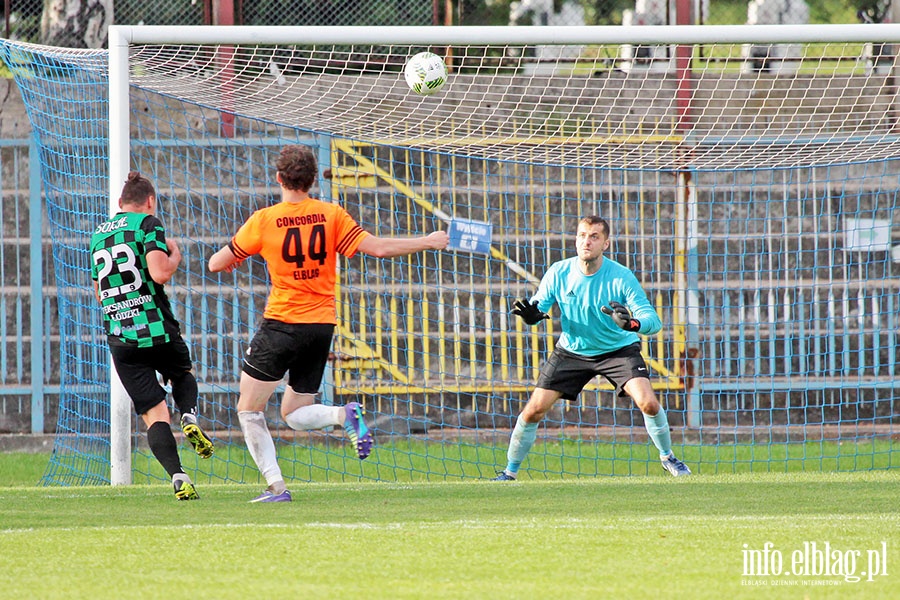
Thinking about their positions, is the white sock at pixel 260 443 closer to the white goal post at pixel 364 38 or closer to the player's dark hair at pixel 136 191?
the player's dark hair at pixel 136 191

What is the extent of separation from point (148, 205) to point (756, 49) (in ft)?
26.9

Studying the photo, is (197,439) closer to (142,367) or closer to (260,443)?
(260,443)

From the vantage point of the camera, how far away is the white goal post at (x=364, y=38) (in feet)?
23.4

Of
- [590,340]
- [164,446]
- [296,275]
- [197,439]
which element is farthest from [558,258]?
[197,439]

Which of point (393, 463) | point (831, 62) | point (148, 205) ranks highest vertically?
point (831, 62)

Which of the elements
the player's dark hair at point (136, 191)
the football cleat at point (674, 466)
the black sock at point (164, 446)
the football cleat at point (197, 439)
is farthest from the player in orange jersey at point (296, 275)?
the football cleat at point (674, 466)

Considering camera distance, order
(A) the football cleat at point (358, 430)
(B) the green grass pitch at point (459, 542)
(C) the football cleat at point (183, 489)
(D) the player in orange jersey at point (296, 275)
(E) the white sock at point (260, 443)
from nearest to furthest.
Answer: (B) the green grass pitch at point (459, 542)
(A) the football cleat at point (358, 430)
(D) the player in orange jersey at point (296, 275)
(E) the white sock at point (260, 443)
(C) the football cleat at point (183, 489)

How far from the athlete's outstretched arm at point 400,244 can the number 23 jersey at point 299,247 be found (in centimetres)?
5

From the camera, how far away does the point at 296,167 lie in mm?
5703

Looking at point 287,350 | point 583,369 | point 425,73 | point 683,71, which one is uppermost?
point 683,71

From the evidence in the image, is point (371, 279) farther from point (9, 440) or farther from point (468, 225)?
point (9, 440)

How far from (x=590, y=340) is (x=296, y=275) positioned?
2397 millimetres

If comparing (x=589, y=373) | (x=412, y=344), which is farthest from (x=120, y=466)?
(x=412, y=344)

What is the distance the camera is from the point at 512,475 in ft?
24.9
